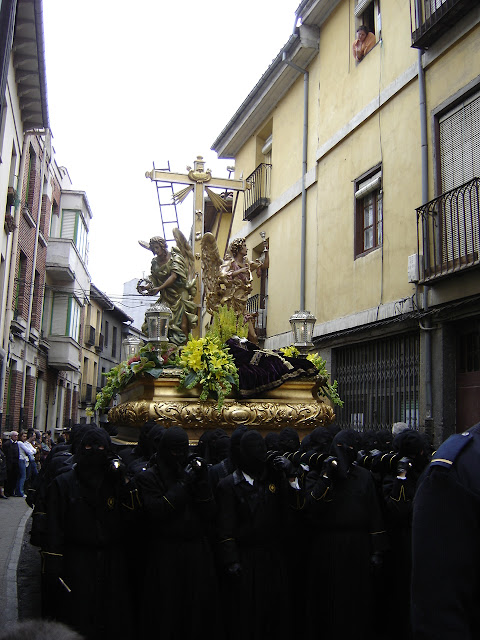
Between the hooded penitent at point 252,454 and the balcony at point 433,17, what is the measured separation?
683 cm

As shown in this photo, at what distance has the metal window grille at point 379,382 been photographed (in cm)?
967

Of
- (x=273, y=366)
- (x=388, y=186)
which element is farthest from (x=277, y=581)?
(x=388, y=186)

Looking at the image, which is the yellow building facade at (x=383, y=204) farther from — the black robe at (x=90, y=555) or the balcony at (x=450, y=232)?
the black robe at (x=90, y=555)

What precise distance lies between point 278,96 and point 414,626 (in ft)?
48.7

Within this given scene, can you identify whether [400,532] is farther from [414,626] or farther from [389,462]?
[414,626]

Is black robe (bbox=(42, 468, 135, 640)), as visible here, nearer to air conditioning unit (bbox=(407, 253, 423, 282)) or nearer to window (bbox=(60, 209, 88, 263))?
air conditioning unit (bbox=(407, 253, 423, 282))

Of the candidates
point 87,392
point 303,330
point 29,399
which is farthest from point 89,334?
point 303,330

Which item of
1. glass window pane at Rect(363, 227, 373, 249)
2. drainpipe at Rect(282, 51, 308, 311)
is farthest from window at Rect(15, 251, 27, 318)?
glass window pane at Rect(363, 227, 373, 249)

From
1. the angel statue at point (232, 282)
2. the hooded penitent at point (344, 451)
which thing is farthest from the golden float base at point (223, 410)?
the hooded penitent at point (344, 451)

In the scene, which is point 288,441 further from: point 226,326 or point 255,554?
point 226,326

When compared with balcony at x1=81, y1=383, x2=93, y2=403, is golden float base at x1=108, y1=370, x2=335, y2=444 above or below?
below

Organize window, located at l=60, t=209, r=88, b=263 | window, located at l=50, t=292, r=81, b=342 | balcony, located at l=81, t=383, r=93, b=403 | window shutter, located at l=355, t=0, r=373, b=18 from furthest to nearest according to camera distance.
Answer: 1. balcony, located at l=81, t=383, r=93, b=403
2. window, located at l=60, t=209, r=88, b=263
3. window, located at l=50, t=292, r=81, b=342
4. window shutter, located at l=355, t=0, r=373, b=18

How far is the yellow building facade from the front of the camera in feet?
28.7

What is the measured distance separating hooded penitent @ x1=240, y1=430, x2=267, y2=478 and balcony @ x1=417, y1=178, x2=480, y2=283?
15.4 ft
